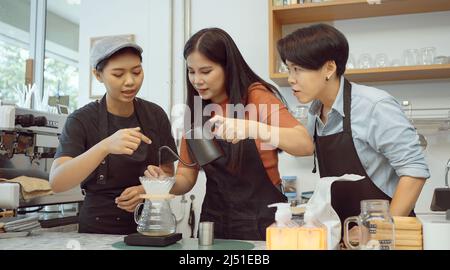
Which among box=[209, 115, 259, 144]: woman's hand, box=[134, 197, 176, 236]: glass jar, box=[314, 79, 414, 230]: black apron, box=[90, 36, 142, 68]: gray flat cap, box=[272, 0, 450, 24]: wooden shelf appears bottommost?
box=[134, 197, 176, 236]: glass jar

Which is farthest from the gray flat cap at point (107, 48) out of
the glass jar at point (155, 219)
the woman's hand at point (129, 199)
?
the glass jar at point (155, 219)

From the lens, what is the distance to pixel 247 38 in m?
2.79

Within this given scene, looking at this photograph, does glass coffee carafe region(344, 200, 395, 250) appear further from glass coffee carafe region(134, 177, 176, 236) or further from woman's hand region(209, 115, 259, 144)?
glass coffee carafe region(134, 177, 176, 236)

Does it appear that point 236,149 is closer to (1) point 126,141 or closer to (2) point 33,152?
(1) point 126,141

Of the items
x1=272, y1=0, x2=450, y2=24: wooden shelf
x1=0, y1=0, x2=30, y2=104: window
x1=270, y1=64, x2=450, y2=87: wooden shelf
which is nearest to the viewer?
x1=270, y1=64, x2=450, y2=87: wooden shelf

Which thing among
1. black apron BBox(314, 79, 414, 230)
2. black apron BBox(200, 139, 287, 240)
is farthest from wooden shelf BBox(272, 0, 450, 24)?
black apron BBox(200, 139, 287, 240)

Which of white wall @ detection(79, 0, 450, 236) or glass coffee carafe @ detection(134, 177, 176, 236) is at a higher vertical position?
white wall @ detection(79, 0, 450, 236)

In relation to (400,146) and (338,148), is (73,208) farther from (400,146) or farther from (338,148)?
(400,146)

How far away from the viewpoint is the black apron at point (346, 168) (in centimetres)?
137

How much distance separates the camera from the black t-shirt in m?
1.53

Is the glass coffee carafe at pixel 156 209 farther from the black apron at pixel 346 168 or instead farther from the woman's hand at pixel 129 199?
the black apron at pixel 346 168

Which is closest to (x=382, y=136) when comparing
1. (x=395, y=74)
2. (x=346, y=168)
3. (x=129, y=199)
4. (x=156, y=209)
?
(x=346, y=168)

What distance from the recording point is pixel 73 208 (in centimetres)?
226

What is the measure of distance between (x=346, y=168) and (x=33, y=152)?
137cm
